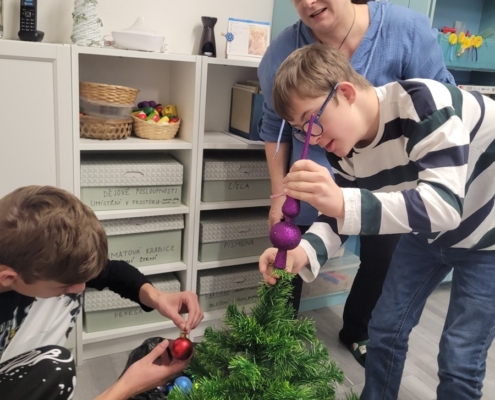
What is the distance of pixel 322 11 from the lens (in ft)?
3.93

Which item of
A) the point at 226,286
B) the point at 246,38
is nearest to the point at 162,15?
the point at 246,38

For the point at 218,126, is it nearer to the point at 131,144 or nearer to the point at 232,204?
the point at 232,204

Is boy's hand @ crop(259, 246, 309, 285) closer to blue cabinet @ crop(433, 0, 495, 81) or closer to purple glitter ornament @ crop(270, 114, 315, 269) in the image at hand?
purple glitter ornament @ crop(270, 114, 315, 269)

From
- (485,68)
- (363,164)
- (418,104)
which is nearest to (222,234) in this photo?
(363,164)

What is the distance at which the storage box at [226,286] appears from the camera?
1.83m

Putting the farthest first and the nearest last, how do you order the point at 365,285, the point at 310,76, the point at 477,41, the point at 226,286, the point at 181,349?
1. the point at 477,41
2. the point at 226,286
3. the point at 365,285
4. the point at 181,349
5. the point at 310,76

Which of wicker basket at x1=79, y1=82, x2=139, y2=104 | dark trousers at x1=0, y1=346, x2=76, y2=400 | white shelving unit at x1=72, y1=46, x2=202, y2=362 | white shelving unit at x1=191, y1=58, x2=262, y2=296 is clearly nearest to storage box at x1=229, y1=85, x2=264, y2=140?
white shelving unit at x1=191, y1=58, x2=262, y2=296

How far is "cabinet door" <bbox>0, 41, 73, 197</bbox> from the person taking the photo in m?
1.31

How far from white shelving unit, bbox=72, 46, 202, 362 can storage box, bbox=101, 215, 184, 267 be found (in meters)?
0.03

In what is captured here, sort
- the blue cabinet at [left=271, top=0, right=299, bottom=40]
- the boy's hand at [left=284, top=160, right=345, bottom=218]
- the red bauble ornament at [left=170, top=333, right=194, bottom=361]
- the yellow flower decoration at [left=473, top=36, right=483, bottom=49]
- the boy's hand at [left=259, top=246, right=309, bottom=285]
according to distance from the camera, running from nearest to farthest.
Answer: the boy's hand at [left=284, top=160, right=345, bottom=218]
the boy's hand at [left=259, top=246, right=309, bottom=285]
the red bauble ornament at [left=170, top=333, right=194, bottom=361]
the blue cabinet at [left=271, top=0, right=299, bottom=40]
the yellow flower decoration at [left=473, top=36, right=483, bottom=49]

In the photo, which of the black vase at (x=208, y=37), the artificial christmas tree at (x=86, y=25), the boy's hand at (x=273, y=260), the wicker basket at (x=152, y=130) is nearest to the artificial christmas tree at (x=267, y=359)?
the boy's hand at (x=273, y=260)

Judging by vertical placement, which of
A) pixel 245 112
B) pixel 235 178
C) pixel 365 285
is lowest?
pixel 365 285

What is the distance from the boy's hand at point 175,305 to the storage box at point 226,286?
26.3 inches

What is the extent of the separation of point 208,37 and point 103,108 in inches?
19.1
